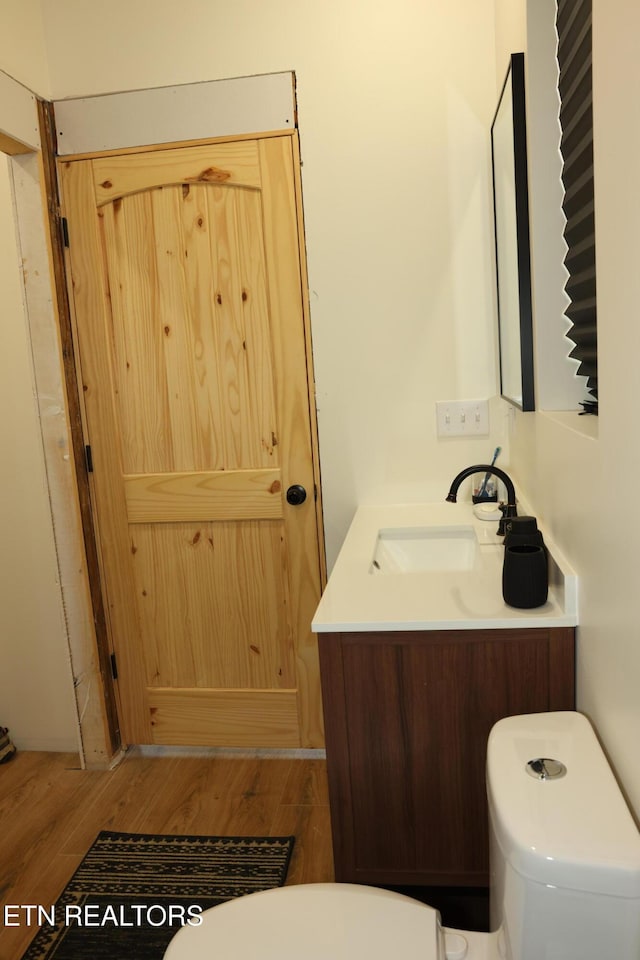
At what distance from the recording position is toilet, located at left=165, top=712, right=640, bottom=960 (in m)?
1.00

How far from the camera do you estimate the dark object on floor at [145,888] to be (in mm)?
1876

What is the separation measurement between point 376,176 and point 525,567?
142cm

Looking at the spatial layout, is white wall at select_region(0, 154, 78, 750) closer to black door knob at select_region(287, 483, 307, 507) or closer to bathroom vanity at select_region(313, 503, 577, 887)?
black door knob at select_region(287, 483, 307, 507)

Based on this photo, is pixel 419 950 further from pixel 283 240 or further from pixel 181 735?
pixel 283 240

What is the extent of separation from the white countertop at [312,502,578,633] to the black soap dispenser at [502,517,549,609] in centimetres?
3

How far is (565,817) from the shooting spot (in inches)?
41.5

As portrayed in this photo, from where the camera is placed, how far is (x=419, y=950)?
3.79ft

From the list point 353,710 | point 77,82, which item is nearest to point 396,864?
point 353,710

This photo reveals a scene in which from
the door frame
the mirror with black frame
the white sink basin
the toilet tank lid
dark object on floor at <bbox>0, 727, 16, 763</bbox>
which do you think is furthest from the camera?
dark object on floor at <bbox>0, 727, 16, 763</bbox>

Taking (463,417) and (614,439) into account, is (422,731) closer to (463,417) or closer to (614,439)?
(614,439)

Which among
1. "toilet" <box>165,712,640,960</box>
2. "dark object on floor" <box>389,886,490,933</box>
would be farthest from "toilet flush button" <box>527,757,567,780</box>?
"dark object on floor" <box>389,886,490,933</box>

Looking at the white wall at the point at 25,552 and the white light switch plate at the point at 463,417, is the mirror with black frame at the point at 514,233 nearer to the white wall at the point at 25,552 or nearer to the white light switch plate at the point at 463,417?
the white light switch plate at the point at 463,417

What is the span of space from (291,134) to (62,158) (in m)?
0.77

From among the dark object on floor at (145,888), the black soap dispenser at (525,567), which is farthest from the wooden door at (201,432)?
the black soap dispenser at (525,567)
